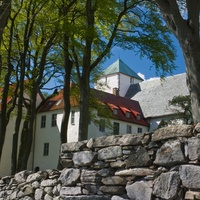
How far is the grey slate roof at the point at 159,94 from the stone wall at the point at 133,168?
4134 cm

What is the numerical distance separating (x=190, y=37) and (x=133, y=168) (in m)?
3.00

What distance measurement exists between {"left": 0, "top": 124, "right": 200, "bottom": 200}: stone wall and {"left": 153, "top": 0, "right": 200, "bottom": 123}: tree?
6.40ft

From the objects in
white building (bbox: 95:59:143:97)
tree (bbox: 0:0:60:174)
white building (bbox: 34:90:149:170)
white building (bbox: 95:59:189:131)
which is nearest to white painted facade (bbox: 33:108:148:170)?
white building (bbox: 34:90:149:170)

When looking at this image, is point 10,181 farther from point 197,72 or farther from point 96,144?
point 197,72

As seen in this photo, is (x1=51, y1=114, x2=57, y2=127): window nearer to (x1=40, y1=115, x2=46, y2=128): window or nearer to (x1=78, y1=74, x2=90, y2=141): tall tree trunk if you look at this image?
(x1=40, y1=115, x2=46, y2=128): window

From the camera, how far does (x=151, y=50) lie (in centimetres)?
1445

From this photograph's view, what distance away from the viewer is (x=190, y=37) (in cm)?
725

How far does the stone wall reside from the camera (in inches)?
189

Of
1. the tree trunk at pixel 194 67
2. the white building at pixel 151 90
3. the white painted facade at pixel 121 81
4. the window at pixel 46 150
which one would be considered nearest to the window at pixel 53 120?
the window at pixel 46 150

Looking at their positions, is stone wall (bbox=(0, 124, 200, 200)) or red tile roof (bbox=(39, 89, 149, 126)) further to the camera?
red tile roof (bbox=(39, 89, 149, 126))

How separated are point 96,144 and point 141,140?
964 mm

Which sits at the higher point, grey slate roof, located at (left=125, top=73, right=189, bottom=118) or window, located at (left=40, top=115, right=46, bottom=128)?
grey slate roof, located at (left=125, top=73, right=189, bottom=118)

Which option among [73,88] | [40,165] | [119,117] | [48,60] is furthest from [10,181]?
[119,117]

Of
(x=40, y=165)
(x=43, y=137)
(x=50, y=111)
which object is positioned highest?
(x=50, y=111)
